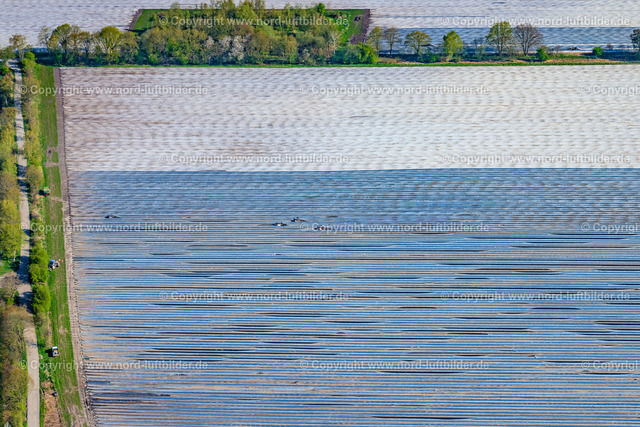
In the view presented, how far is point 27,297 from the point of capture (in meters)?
68.0

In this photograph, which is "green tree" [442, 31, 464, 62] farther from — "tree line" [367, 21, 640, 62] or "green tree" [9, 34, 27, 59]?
"green tree" [9, 34, 27, 59]

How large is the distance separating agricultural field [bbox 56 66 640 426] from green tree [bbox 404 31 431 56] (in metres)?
4.76

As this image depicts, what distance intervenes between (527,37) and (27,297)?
234 feet

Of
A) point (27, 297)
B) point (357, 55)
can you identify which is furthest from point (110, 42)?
point (27, 297)

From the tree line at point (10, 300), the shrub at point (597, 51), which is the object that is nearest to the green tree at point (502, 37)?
the shrub at point (597, 51)

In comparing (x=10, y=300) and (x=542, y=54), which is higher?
(x=542, y=54)

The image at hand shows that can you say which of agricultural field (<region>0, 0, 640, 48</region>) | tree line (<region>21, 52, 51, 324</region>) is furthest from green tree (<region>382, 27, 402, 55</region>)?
tree line (<region>21, 52, 51, 324</region>)

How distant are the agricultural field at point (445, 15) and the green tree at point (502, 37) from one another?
14.6 feet

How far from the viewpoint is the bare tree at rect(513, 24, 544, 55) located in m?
102

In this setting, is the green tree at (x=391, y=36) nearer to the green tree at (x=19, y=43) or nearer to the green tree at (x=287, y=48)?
the green tree at (x=287, y=48)

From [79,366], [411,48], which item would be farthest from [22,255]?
[411,48]

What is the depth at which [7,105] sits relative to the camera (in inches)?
3585

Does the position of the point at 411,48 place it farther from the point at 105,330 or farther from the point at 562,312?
the point at 105,330

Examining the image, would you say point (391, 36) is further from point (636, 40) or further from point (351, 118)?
point (636, 40)
